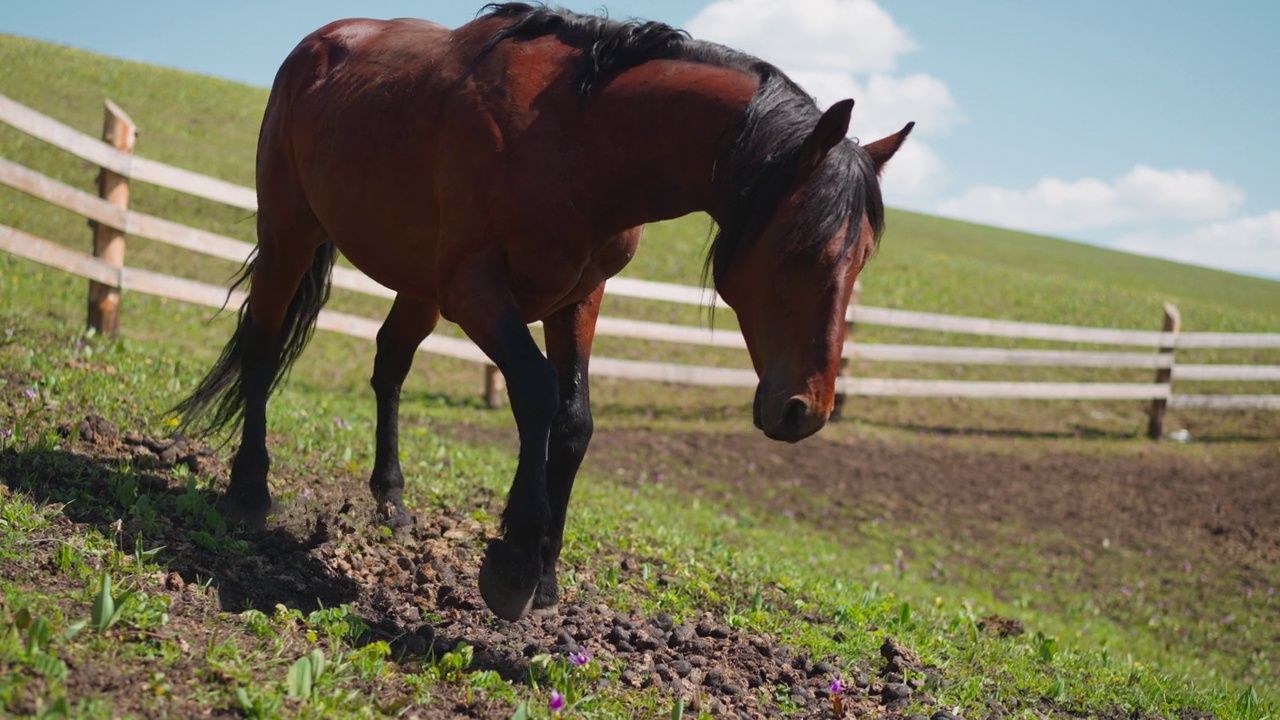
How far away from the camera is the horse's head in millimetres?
3006

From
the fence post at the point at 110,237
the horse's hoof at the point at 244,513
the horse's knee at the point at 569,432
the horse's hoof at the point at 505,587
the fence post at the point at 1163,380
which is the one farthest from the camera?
the fence post at the point at 1163,380

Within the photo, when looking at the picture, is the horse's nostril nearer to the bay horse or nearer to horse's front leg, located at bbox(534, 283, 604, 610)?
the bay horse

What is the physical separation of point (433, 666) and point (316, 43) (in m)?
3.13

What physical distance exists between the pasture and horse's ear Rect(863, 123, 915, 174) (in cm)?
190

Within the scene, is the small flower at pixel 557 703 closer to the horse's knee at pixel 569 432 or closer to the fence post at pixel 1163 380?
the horse's knee at pixel 569 432

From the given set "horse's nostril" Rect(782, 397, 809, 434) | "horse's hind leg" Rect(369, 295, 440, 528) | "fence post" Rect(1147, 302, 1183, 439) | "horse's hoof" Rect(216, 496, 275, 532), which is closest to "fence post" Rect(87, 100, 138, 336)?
"horse's hind leg" Rect(369, 295, 440, 528)

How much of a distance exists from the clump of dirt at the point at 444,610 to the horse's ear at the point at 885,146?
1883mm

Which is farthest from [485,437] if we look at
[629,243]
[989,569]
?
[629,243]

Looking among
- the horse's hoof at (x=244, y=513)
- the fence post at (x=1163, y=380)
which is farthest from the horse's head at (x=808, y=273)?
the fence post at (x=1163, y=380)

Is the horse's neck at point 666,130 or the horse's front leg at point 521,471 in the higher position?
the horse's neck at point 666,130

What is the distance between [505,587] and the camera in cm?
333

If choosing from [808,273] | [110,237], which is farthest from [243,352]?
[110,237]

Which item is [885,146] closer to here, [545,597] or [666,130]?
[666,130]

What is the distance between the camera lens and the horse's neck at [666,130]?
335 cm
